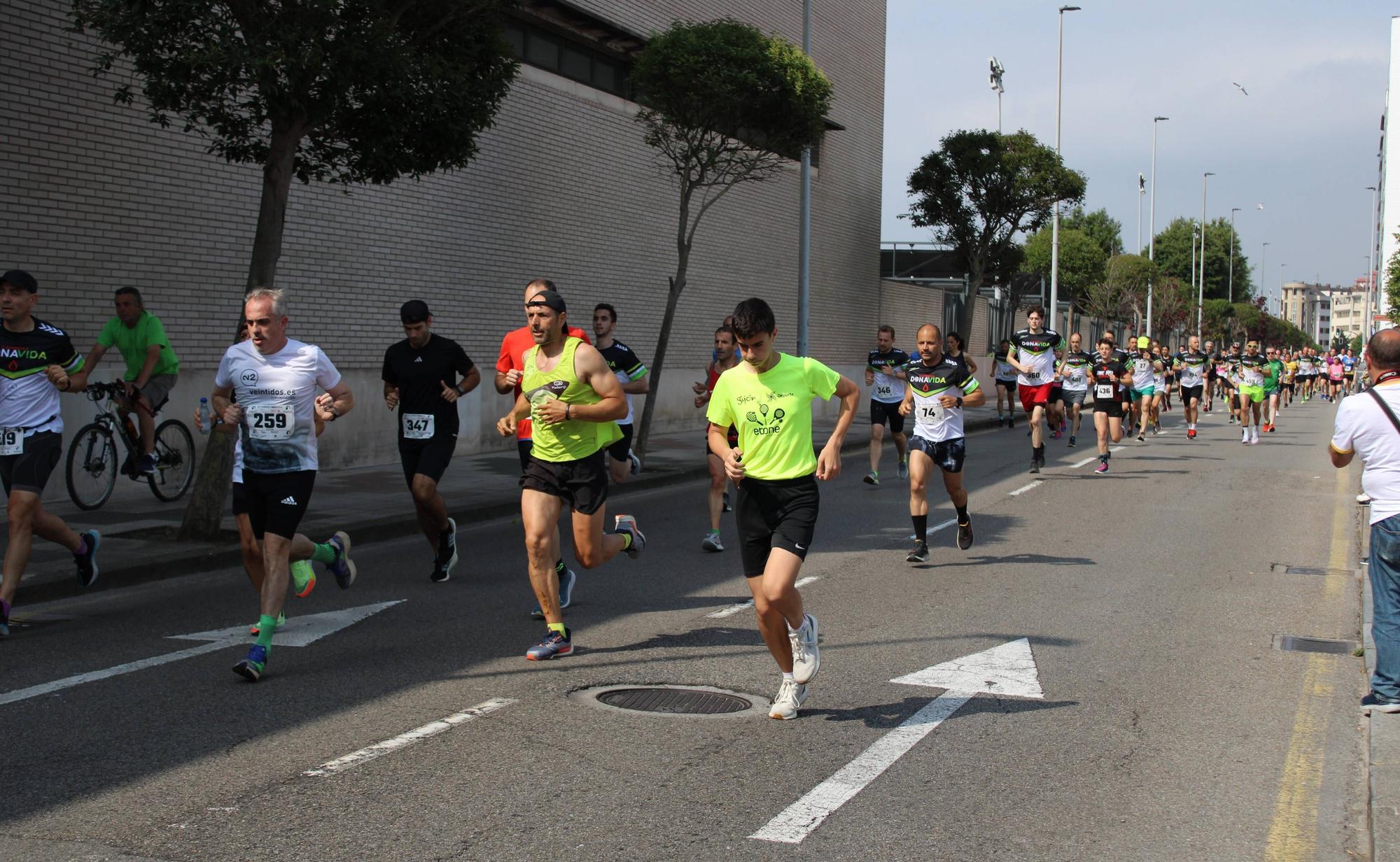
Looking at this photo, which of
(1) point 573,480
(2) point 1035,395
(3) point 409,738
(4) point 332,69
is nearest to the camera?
(3) point 409,738

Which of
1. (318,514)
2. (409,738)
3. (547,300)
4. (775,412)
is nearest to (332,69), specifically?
(318,514)

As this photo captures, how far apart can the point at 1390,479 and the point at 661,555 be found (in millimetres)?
5972

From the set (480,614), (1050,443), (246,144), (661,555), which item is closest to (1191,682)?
(480,614)

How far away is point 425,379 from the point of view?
9.35 m

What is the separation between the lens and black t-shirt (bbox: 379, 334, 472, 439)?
9.33 meters

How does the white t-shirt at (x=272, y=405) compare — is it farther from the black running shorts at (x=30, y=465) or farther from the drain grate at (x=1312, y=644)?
the drain grate at (x=1312, y=644)

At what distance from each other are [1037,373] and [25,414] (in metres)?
13.8

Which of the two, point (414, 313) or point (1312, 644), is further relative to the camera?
point (414, 313)

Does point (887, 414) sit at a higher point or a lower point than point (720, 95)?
lower

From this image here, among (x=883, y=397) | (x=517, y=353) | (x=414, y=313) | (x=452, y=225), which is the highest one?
(x=452, y=225)

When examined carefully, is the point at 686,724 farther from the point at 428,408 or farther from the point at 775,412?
the point at 428,408

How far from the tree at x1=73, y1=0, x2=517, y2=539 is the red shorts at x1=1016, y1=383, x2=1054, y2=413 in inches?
359

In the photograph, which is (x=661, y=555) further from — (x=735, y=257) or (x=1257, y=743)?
(x=735, y=257)

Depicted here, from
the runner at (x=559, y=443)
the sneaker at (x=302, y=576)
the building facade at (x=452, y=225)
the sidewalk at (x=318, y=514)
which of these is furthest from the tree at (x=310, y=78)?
the runner at (x=559, y=443)
